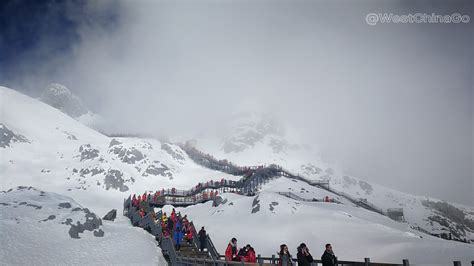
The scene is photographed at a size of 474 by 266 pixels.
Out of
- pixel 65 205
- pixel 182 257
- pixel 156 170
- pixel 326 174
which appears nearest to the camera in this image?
pixel 182 257

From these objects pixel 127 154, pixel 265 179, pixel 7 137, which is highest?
pixel 7 137

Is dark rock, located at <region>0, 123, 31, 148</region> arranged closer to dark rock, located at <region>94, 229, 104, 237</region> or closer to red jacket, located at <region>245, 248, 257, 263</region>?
dark rock, located at <region>94, 229, 104, 237</region>

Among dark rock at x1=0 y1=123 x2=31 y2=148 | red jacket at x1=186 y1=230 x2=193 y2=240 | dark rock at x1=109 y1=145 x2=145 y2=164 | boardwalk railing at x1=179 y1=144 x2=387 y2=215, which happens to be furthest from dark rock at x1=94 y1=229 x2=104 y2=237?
dark rock at x1=0 y1=123 x2=31 y2=148

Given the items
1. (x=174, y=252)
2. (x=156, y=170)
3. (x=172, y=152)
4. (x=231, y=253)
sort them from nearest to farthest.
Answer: (x=231, y=253) → (x=174, y=252) → (x=156, y=170) → (x=172, y=152)

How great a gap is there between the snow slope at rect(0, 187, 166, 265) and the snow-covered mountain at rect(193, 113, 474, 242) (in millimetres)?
74715

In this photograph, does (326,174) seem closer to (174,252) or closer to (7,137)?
(7,137)

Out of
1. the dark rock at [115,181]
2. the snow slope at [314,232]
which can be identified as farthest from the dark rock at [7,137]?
the snow slope at [314,232]

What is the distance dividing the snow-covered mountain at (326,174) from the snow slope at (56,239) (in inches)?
2942

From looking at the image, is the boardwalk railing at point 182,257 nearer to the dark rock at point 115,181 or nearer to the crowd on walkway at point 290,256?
the crowd on walkway at point 290,256

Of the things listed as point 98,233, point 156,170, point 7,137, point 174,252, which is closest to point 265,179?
point 156,170

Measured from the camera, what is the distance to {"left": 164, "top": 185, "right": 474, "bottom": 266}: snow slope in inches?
926

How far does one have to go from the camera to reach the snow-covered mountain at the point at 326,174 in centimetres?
10000

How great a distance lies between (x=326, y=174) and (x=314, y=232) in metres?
122

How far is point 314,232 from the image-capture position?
29.8 meters
